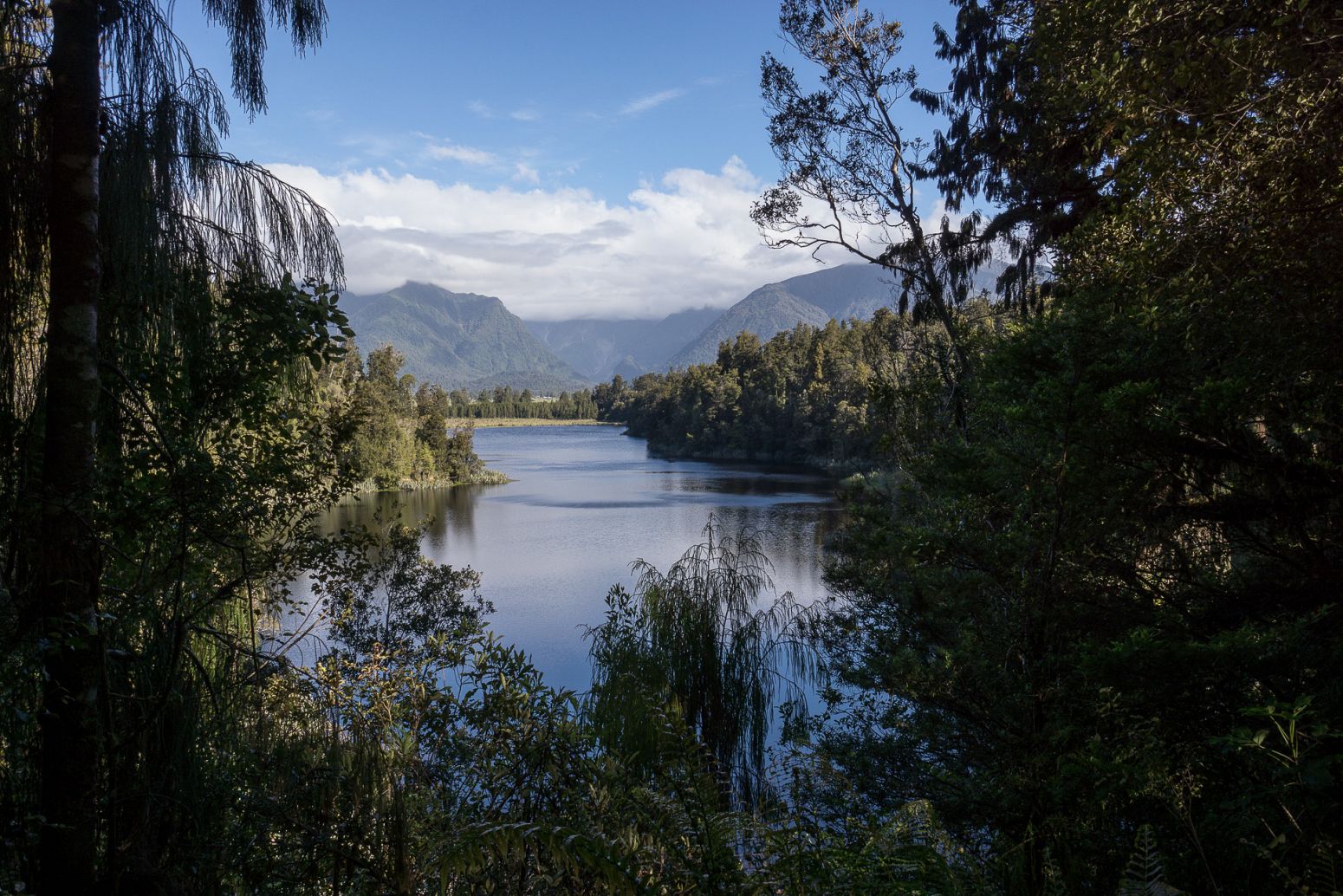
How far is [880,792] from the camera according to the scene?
5.67 m

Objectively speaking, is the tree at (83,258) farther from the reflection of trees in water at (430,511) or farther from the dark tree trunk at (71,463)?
the reflection of trees in water at (430,511)

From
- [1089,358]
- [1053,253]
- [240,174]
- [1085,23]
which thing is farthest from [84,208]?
[1053,253]

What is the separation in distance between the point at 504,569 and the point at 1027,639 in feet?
49.9

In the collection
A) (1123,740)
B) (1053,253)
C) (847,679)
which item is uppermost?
(1053,253)

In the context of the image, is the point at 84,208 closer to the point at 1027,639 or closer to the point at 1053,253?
the point at 1027,639

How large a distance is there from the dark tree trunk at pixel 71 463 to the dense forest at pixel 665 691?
0.01 meters

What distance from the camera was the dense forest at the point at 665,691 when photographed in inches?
96.2

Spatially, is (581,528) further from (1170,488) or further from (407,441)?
(1170,488)

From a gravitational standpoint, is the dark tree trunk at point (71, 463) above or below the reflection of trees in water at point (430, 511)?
above

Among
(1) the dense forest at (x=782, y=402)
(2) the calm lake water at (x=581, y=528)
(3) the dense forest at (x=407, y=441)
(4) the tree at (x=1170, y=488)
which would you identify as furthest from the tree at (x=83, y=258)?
(1) the dense forest at (x=782, y=402)

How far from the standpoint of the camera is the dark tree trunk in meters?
2.44

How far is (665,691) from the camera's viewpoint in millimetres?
3938

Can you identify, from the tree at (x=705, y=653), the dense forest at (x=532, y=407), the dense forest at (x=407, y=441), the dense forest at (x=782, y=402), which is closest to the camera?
the tree at (x=705, y=653)

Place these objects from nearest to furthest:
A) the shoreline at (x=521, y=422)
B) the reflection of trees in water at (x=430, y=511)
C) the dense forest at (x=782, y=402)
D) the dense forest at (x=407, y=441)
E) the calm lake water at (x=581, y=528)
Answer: the calm lake water at (x=581, y=528) < the reflection of trees in water at (x=430, y=511) < the dense forest at (x=407, y=441) < the dense forest at (x=782, y=402) < the shoreline at (x=521, y=422)
